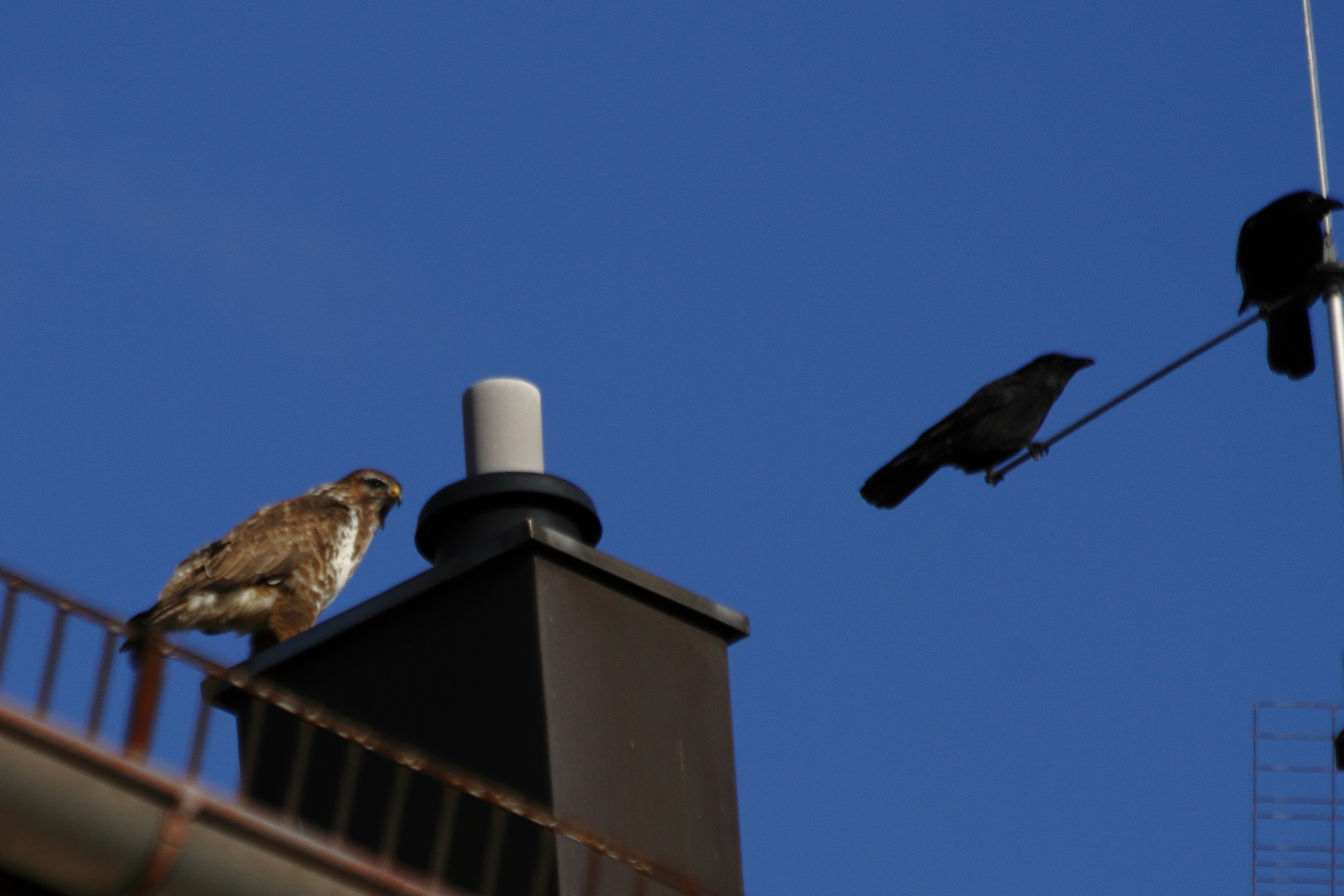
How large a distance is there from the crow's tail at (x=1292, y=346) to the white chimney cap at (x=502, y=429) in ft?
14.0

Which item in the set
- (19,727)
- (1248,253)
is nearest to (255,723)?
(19,727)

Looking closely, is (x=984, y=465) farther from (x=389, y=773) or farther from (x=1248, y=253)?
(x=389, y=773)

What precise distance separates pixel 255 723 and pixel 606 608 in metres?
1.19

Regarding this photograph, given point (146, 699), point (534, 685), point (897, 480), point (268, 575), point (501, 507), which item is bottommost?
point (146, 699)

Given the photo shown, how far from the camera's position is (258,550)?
912 centimetres

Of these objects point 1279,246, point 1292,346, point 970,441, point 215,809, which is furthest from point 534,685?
point 1279,246

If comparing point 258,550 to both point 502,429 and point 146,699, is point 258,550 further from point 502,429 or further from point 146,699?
point 146,699

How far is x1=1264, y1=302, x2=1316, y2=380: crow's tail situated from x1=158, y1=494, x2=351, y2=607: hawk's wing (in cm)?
441

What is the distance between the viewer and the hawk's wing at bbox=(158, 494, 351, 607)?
353 inches

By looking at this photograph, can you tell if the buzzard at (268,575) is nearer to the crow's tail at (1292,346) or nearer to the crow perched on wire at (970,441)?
the crow perched on wire at (970,441)

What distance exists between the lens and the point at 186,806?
4.85 m

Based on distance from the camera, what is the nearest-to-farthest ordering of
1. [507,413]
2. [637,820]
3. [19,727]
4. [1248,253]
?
[19,727] → [637,820] → [507,413] → [1248,253]

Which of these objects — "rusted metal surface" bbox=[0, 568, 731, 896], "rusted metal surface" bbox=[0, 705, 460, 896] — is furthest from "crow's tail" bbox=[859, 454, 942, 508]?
"rusted metal surface" bbox=[0, 705, 460, 896]

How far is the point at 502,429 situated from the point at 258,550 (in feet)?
7.30
